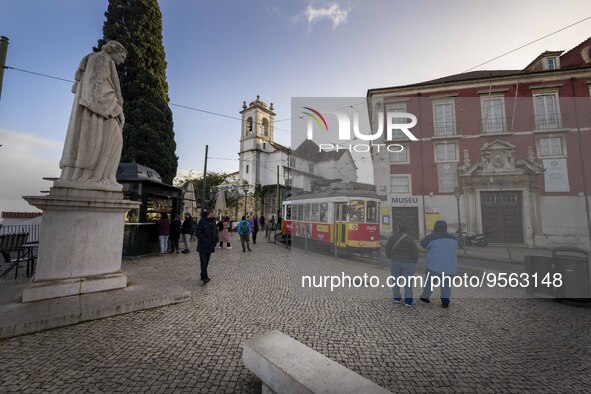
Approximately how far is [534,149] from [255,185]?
34.2 metres

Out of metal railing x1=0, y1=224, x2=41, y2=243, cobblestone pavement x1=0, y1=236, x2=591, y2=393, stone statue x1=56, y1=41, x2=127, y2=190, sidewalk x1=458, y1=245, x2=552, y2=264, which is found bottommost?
cobblestone pavement x1=0, y1=236, x2=591, y2=393

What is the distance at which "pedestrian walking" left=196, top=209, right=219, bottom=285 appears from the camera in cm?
582

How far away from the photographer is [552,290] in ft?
17.3

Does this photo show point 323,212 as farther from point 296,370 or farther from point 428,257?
point 296,370

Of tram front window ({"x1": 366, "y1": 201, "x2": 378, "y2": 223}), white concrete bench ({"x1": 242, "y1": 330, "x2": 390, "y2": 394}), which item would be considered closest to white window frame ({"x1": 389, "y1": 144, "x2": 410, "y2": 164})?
tram front window ({"x1": 366, "y1": 201, "x2": 378, "y2": 223})

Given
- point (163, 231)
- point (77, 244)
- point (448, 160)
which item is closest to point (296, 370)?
point (77, 244)

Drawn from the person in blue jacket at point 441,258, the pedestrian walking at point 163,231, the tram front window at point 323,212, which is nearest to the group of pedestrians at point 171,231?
the pedestrian walking at point 163,231

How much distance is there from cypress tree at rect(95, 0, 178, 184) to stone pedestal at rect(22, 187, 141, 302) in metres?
15.1

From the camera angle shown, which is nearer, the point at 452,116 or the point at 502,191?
the point at 502,191

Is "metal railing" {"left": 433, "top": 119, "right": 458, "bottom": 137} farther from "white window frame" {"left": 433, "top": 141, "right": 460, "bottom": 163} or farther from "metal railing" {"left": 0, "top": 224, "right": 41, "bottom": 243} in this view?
"metal railing" {"left": 0, "top": 224, "right": 41, "bottom": 243}

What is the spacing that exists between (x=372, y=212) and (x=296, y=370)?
9485mm

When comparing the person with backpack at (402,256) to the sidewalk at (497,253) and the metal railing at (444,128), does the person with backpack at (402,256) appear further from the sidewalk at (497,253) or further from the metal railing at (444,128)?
the metal railing at (444,128)

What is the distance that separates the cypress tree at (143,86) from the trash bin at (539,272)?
19.9 metres

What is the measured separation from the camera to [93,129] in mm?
4168
